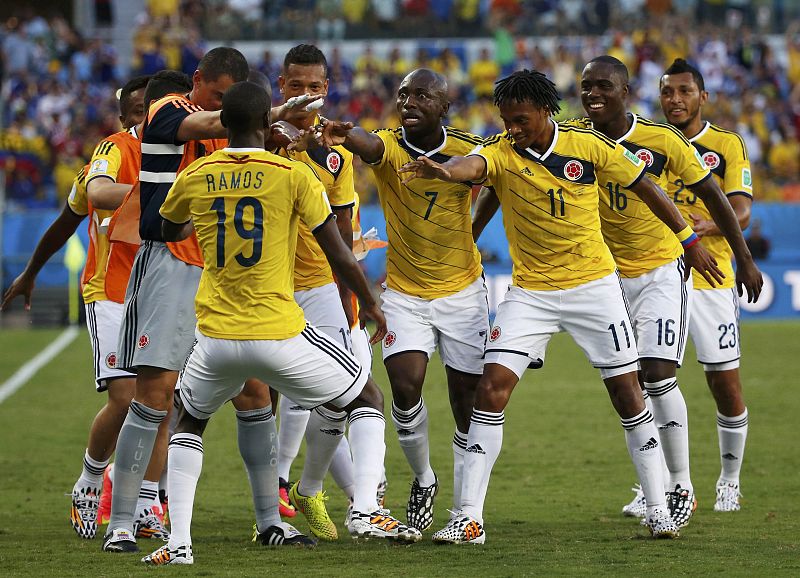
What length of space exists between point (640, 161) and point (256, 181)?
2161mm

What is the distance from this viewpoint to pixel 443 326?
23.9 ft

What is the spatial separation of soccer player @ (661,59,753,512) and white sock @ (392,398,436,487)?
2.11 m

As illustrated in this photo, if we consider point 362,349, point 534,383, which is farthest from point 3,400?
point 362,349

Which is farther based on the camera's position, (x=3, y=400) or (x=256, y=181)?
(x=3, y=400)

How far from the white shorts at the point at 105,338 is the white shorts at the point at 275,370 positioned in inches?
48.6

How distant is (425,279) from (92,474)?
2.19 meters

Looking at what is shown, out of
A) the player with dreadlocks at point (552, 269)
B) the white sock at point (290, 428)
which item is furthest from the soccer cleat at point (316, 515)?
the player with dreadlocks at point (552, 269)

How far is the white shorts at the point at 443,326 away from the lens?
7207 mm

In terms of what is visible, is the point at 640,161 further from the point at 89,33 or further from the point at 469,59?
the point at 89,33

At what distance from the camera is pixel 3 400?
1416 centimetres

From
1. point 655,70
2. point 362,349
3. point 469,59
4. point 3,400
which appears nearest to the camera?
point 362,349

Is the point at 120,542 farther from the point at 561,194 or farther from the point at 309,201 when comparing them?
the point at 561,194

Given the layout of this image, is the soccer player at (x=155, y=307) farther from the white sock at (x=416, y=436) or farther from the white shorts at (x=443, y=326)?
the white sock at (x=416, y=436)

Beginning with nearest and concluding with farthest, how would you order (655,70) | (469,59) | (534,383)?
(534,383)
(655,70)
(469,59)
